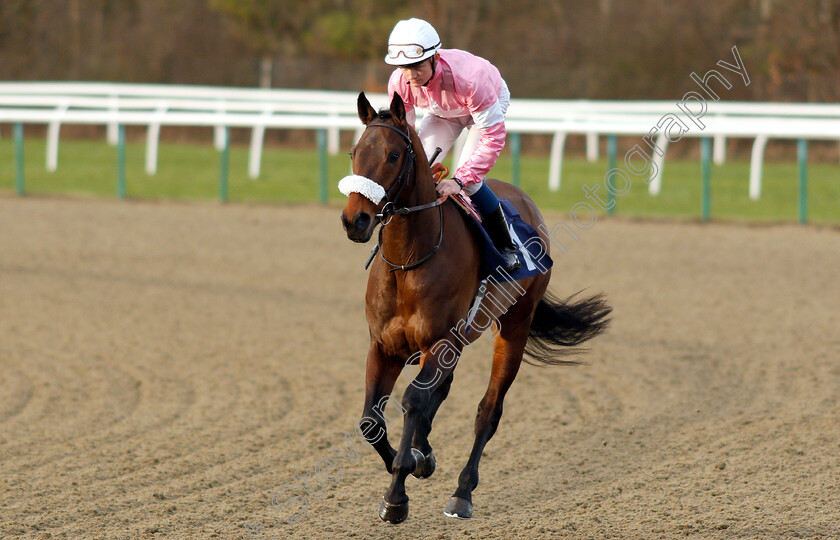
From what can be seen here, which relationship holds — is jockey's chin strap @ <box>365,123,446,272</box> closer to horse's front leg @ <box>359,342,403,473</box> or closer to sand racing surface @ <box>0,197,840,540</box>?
horse's front leg @ <box>359,342,403,473</box>

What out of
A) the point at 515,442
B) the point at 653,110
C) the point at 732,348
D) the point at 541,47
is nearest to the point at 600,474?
the point at 515,442

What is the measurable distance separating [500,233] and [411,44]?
3.40 feet

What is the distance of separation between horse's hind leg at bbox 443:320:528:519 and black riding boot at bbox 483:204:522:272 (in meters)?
0.52

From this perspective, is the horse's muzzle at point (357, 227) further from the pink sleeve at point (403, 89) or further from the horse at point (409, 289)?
the pink sleeve at point (403, 89)

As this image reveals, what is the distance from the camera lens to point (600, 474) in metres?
5.07

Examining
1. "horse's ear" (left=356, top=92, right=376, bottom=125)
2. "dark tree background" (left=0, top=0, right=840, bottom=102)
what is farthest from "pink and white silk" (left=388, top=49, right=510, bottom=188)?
"dark tree background" (left=0, top=0, right=840, bottom=102)

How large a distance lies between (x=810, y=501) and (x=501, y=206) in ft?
6.30

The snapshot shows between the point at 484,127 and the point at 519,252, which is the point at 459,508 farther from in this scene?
the point at 484,127

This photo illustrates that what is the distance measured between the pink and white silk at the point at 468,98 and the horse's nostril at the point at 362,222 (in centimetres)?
86

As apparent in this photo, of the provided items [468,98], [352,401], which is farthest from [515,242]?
[352,401]

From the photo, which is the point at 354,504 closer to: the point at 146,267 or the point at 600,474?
the point at 600,474

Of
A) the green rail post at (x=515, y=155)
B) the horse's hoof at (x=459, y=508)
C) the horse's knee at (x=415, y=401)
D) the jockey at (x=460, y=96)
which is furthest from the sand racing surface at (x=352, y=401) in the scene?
the green rail post at (x=515, y=155)

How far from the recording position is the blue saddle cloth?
185 inches

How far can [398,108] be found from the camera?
4.02 m
